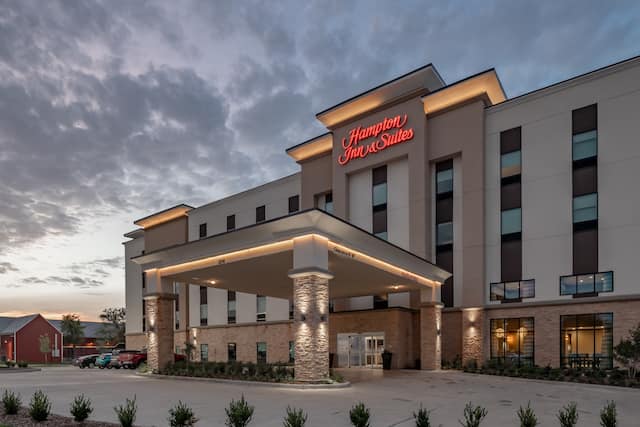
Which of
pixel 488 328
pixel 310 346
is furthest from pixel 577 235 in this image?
pixel 310 346

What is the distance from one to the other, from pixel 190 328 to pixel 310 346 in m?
32.1

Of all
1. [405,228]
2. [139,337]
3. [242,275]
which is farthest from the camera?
[139,337]

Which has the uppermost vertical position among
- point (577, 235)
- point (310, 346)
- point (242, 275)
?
point (577, 235)

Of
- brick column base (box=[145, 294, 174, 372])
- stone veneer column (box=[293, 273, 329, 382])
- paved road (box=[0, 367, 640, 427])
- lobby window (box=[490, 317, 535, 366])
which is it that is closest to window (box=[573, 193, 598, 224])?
lobby window (box=[490, 317, 535, 366])

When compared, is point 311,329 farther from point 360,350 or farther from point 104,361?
point 104,361

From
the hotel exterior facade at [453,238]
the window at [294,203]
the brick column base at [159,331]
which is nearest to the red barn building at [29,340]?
the window at [294,203]

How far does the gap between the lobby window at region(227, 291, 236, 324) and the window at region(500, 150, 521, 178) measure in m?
25.8

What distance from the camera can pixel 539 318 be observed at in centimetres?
2689

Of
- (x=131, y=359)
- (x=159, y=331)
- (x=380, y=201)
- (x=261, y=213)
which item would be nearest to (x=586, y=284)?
(x=380, y=201)

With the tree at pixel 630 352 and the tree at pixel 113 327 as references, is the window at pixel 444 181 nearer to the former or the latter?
the tree at pixel 630 352

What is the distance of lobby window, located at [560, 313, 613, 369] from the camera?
24719mm

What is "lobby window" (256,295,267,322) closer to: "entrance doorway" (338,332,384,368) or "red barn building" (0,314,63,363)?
"entrance doorway" (338,332,384,368)

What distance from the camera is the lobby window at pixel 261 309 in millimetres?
41906

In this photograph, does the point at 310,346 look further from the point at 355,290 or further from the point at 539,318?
the point at 539,318
